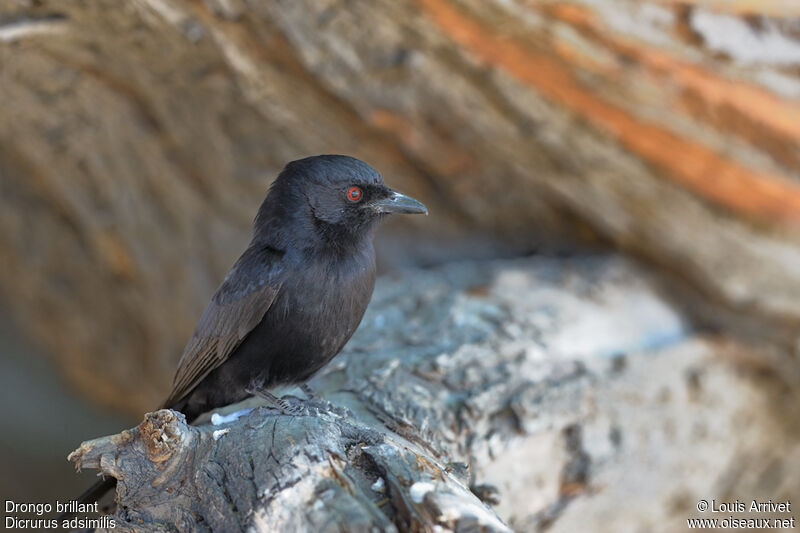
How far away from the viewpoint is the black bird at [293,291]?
3.21 m

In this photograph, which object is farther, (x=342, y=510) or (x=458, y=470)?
(x=458, y=470)

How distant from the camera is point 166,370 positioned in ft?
22.7

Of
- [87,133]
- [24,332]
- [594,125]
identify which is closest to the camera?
[594,125]

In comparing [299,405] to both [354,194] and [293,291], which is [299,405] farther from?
[354,194]

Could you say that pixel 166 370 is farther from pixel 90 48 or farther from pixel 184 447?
pixel 184 447

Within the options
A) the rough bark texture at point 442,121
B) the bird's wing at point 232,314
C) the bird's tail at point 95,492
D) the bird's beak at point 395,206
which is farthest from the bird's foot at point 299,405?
the rough bark texture at point 442,121

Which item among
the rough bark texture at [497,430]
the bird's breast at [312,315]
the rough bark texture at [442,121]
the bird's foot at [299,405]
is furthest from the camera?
the rough bark texture at [442,121]

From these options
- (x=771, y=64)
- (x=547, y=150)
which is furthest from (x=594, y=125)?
(x=771, y=64)

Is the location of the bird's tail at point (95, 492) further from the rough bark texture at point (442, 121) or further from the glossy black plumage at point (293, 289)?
the rough bark texture at point (442, 121)

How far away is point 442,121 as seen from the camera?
16.8 ft

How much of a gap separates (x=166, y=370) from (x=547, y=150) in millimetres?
4047

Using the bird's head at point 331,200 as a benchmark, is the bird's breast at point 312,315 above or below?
below

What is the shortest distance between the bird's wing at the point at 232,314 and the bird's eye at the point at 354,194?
421 millimetres

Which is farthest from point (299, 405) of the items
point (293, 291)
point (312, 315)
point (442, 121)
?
point (442, 121)
